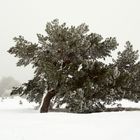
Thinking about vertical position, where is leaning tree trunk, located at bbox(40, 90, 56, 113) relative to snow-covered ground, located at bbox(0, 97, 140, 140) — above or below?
above

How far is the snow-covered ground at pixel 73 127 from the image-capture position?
9.62 meters

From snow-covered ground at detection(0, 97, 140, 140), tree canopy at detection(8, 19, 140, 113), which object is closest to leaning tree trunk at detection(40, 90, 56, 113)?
tree canopy at detection(8, 19, 140, 113)

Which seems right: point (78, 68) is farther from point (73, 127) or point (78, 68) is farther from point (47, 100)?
point (73, 127)

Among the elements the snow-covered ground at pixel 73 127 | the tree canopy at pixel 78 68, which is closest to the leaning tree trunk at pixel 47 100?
the tree canopy at pixel 78 68

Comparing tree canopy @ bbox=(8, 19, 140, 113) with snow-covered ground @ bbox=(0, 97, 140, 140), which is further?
tree canopy @ bbox=(8, 19, 140, 113)

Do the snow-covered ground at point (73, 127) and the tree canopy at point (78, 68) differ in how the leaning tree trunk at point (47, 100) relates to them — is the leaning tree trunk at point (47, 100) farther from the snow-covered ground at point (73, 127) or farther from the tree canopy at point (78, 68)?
the snow-covered ground at point (73, 127)

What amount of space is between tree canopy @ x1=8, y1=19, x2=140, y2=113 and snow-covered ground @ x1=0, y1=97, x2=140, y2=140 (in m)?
4.67

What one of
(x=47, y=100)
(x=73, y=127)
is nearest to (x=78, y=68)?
(x=47, y=100)

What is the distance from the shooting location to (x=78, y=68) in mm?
17516

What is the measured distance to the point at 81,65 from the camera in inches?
699

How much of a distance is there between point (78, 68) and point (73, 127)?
283 inches

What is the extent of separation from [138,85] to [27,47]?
245 inches

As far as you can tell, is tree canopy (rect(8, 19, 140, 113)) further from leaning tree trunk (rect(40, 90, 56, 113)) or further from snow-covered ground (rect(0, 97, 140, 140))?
snow-covered ground (rect(0, 97, 140, 140))

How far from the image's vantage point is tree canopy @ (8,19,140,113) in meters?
17.0
